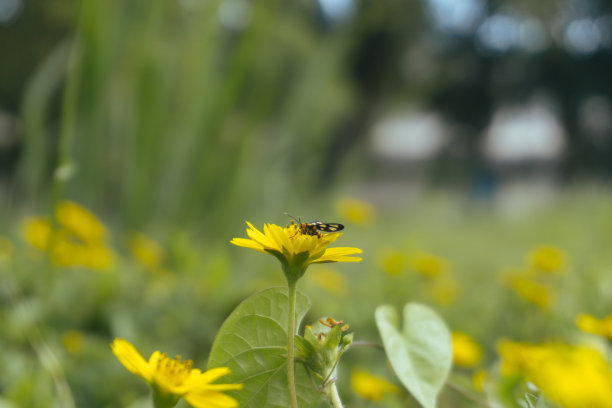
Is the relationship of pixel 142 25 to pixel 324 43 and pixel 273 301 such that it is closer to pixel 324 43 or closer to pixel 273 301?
pixel 324 43

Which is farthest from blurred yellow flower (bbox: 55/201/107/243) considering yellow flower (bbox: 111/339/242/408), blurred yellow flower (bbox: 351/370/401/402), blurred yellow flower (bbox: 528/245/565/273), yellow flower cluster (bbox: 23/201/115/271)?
blurred yellow flower (bbox: 528/245/565/273)

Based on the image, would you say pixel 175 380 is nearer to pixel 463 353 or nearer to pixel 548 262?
pixel 463 353

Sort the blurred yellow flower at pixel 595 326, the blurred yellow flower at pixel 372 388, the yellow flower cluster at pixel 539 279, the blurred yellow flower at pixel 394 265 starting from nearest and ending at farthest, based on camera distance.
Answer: the blurred yellow flower at pixel 595 326 < the blurred yellow flower at pixel 372 388 < the yellow flower cluster at pixel 539 279 < the blurred yellow flower at pixel 394 265

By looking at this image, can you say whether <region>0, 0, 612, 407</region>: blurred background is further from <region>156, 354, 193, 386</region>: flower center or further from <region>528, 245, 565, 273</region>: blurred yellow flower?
<region>156, 354, 193, 386</region>: flower center

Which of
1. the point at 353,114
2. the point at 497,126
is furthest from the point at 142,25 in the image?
the point at 497,126

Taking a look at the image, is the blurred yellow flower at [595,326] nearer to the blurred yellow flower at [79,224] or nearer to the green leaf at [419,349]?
the green leaf at [419,349]

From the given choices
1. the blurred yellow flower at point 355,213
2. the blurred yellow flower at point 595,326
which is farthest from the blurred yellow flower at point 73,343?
the blurred yellow flower at point 355,213

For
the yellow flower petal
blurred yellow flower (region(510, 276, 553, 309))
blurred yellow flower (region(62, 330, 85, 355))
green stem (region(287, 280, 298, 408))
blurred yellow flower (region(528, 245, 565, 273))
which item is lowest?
blurred yellow flower (region(510, 276, 553, 309))
